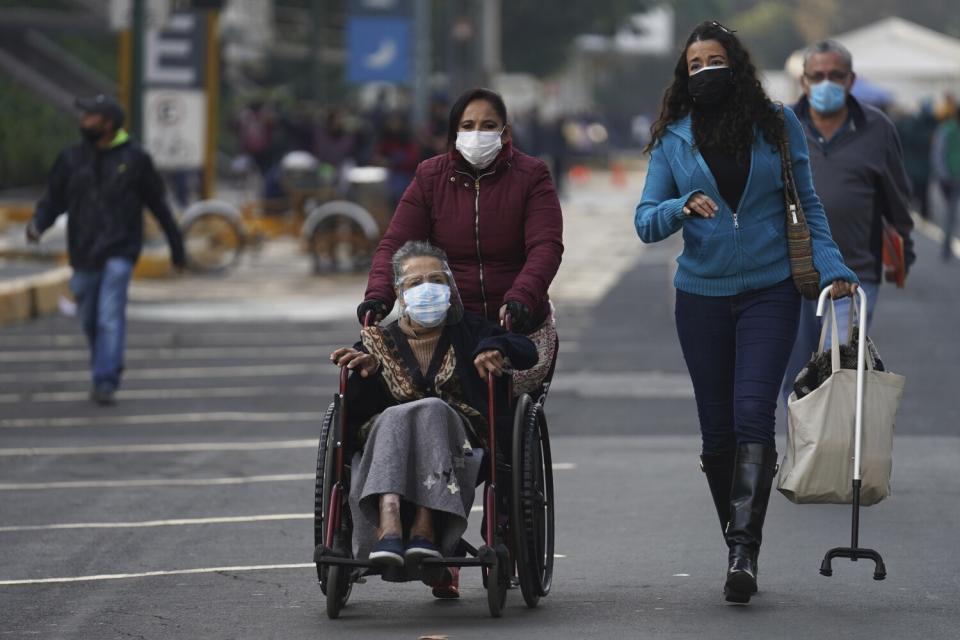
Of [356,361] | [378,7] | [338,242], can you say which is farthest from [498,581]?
[378,7]

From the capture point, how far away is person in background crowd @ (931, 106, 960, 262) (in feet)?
82.2

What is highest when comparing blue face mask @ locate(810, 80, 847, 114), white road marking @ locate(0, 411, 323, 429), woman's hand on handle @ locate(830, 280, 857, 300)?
blue face mask @ locate(810, 80, 847, 114)

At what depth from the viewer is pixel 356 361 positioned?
6.66 metres

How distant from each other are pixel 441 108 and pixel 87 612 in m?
19.9

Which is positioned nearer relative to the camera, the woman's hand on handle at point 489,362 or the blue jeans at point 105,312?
the woman's hand on handle at point 489,362

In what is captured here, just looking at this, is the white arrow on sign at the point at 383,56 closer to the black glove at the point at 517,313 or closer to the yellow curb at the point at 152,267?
the yellow curb at the point at 152,267

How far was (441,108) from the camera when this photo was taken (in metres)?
Answer: 26.5

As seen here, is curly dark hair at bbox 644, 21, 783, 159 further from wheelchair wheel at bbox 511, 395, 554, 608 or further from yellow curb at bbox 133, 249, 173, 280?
yellow curb at bbox 133, 249, 173, 280

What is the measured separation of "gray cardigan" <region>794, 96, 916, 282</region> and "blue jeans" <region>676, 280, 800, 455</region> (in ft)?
7.10

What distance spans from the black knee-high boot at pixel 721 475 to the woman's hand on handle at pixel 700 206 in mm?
942

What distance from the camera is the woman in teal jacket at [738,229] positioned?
271 inches

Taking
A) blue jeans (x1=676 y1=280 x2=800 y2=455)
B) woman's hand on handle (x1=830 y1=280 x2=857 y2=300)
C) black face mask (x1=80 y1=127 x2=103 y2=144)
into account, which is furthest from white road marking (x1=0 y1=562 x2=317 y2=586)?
black face mask (x1=80 y1=127 x2=103 y2=144)

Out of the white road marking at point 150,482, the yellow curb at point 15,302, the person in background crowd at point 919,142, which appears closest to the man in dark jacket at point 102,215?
the white road marking at point 150,482

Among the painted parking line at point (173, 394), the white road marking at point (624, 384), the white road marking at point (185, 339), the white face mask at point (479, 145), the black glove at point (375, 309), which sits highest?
the white face mask at point (479, 145)
